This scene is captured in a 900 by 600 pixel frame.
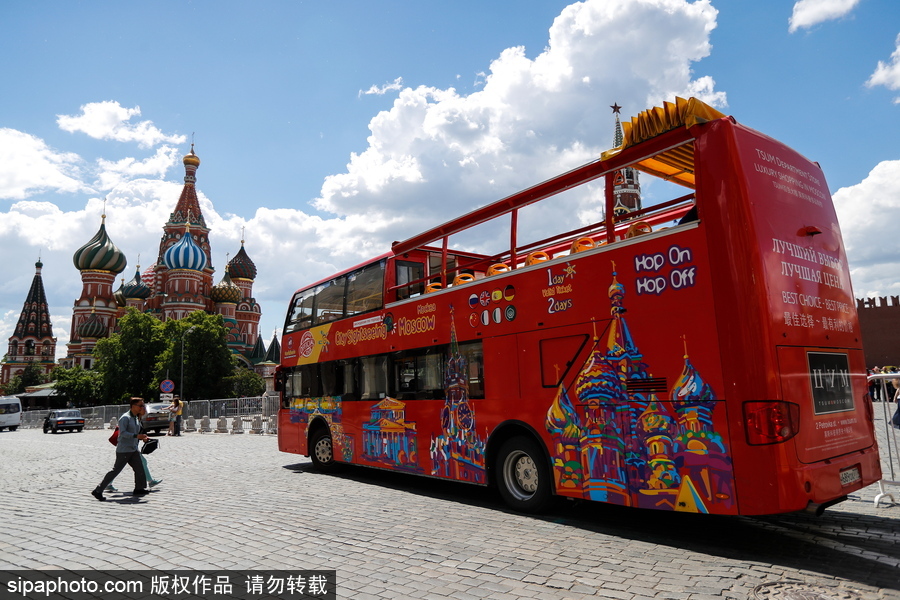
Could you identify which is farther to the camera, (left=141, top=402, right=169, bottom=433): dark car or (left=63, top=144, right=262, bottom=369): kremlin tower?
(left=63, top=144, right=262, bottom=369): kremlin tower

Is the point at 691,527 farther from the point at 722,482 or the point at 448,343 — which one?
the point at 448,343

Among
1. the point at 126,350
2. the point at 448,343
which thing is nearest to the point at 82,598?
the point at 448,343

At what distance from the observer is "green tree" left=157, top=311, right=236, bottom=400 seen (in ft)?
188

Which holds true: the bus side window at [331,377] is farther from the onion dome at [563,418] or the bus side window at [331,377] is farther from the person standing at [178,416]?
the person standing at [178,416]

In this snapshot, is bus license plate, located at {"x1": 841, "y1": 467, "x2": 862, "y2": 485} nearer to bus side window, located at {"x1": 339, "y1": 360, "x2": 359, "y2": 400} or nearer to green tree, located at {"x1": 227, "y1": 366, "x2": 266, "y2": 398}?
bus side window, located at {"x1": 339, "y1": 360, "x2": 359, "y2": 400}

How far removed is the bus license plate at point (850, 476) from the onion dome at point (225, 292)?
86.2 metres

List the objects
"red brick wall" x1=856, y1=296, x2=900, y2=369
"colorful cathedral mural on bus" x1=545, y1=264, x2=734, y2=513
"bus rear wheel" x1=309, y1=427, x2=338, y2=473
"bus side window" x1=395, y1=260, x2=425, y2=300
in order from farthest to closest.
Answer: "red brick wall" x1=856, y1=296, x2=900, y2=369, "bus rear wheel" x1=309, y1=427, x2=338, y2=473, "bus side window" x1=395, y1=260, x2=425, y2=300, "colorful cathedral mural on bus" x1=545, y1=264, x2=734, y2=513

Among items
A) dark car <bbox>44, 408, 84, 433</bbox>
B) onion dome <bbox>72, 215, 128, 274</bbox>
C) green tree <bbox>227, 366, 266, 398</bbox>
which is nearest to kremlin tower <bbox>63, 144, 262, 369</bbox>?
onion dome <bbox>72, 215, 128, 274</bbox>

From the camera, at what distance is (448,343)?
873cm

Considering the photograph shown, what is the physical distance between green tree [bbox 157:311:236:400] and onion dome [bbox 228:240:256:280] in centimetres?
3173

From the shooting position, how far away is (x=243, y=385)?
61125 millimetres

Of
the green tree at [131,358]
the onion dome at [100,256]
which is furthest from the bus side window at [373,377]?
the onion dome at [100,256]

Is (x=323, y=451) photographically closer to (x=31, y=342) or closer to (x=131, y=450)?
(x=131, y=450)

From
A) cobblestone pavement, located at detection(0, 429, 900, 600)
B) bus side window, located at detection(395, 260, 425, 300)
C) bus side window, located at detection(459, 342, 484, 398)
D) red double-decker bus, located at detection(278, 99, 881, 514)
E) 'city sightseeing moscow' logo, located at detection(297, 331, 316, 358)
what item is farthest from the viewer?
'city sightseeing moscow' logo, located at detection(297, 331, 316, 358)
